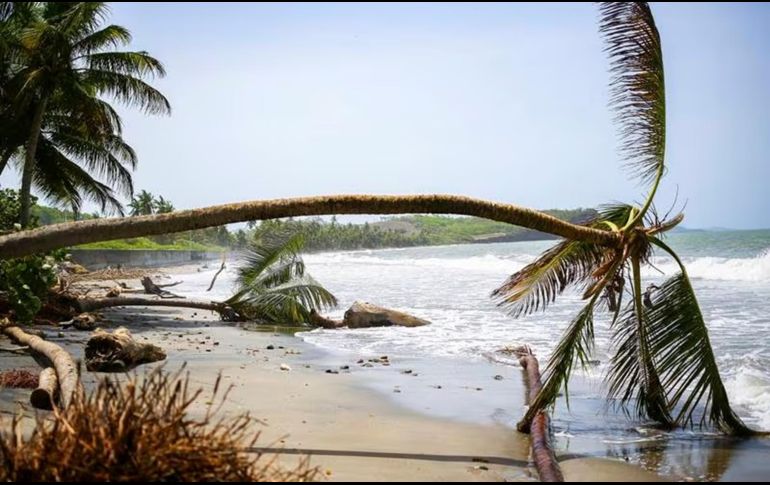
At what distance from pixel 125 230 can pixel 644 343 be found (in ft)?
18.0

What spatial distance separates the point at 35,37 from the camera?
64.2ft

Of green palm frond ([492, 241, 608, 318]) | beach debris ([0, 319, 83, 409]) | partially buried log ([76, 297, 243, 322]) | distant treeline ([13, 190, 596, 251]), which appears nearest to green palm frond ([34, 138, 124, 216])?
partially buried log ([76, 297, 243, 322])

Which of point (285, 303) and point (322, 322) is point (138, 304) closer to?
point (285, 303)

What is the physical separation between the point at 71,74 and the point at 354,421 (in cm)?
1847

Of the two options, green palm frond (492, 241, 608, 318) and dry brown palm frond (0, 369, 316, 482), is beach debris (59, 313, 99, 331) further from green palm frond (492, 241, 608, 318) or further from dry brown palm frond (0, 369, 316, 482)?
dry brown palm frond (0, 369, 316, 482)

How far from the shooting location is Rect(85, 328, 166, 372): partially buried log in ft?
30.3

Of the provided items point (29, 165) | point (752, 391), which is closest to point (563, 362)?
point (752, 391)

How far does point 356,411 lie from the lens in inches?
317

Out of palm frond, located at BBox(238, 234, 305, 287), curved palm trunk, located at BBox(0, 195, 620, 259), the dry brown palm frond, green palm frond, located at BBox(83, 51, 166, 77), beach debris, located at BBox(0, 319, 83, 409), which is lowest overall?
beach debris, located at BBox(0, 319, 83, 409)

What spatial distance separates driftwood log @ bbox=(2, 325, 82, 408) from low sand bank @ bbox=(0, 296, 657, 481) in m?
0.29

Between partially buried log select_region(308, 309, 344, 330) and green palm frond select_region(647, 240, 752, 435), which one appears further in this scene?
partially buried log select_region(308, 309, 344, 330)

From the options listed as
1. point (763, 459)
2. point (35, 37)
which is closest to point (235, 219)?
point (763, 459)

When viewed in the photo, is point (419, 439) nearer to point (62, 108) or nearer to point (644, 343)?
point (644, 343)

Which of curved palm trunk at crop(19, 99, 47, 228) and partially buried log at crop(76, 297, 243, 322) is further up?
curved palm trunk at crop(19, 99, 47, 228)
